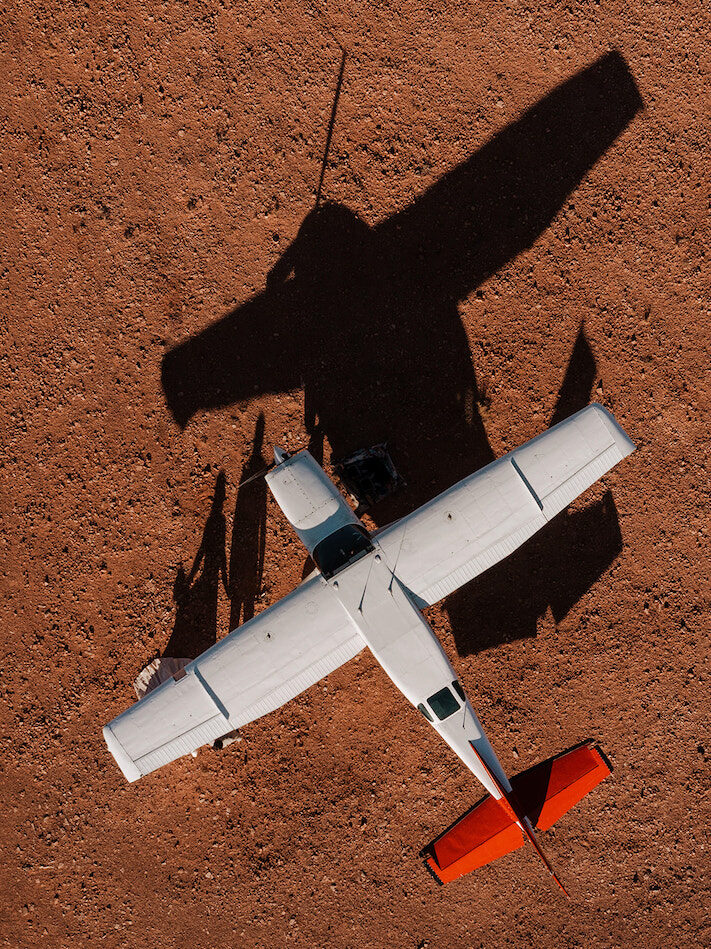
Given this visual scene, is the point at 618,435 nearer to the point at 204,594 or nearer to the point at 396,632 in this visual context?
the point at 396,632

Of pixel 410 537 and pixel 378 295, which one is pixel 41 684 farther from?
pixel 378 295

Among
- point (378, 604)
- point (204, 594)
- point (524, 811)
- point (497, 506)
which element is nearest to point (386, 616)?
point (378, 604)

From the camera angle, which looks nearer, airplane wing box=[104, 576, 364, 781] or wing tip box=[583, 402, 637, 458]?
airplane wing box=[104, 576, 364, 781]

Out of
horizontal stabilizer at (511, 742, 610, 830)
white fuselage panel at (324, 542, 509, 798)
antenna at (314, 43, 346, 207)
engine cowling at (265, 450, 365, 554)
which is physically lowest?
horizontal stabilizer at (511, 742, 610, 830)

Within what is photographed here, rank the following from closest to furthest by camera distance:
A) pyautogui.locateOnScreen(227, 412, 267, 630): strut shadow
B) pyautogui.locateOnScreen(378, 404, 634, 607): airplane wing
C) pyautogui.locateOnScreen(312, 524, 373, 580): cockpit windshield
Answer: pyautogui.locateOnScreen(312, 524, 373, 580): cockpit windshield → pyautogui.locateOnScreen(378, 404, 634, 607): airplane wing → pyautogui.locateOnScreen(227, 412, 267, 630): strut shadow

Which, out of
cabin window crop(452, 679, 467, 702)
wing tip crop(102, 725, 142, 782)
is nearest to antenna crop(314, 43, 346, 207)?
cabin window crop(452, 679, 467, 702)

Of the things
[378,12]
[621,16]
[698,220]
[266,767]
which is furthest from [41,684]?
[621,16]

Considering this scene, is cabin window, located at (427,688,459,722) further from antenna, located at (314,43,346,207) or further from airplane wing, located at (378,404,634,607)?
antenna, located at (314,43,346,207)
